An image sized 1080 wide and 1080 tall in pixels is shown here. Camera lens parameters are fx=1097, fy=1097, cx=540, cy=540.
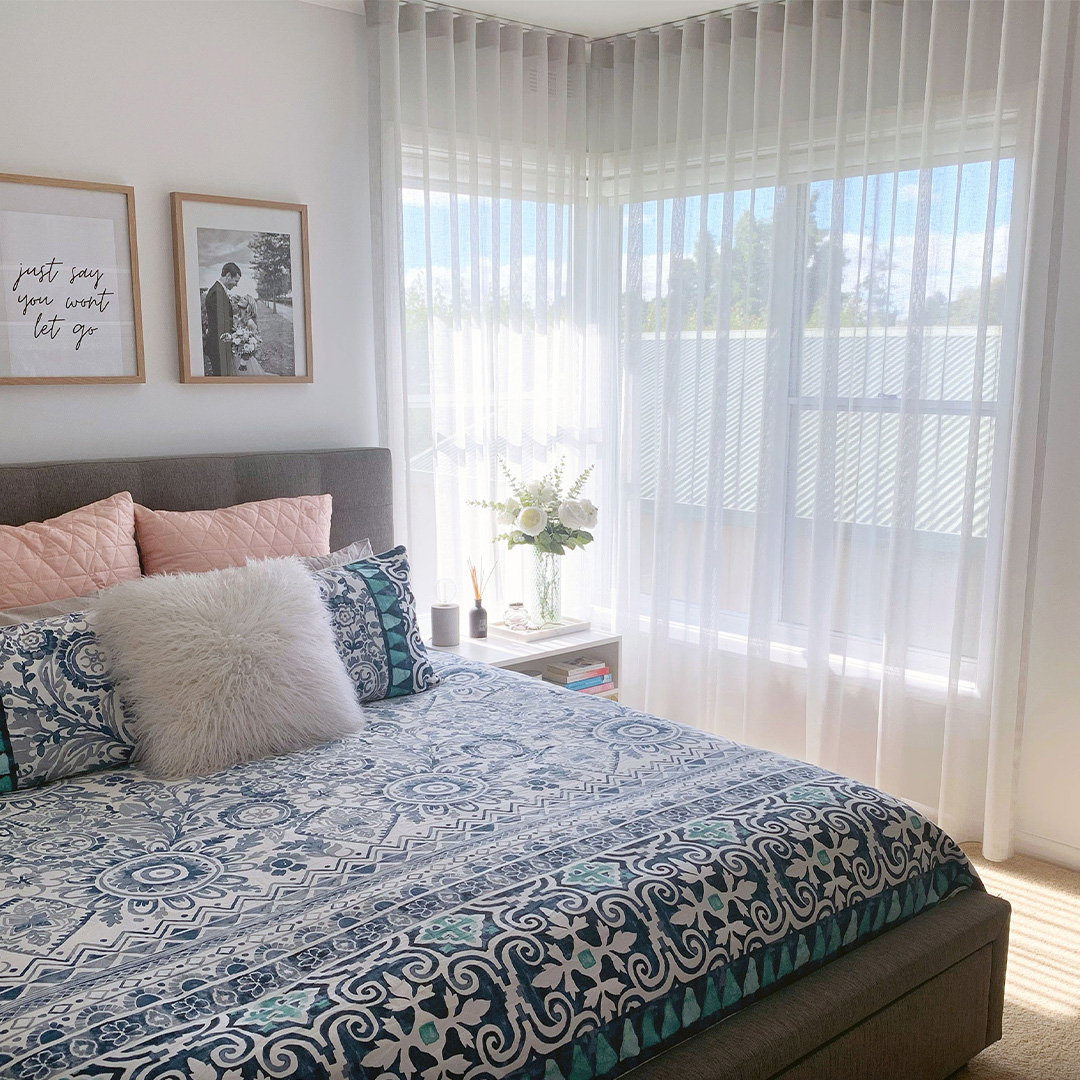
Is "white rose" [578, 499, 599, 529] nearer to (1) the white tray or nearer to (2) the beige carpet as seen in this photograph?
(1) the white tray

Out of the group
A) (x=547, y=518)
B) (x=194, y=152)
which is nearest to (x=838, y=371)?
(x=547, y=518)

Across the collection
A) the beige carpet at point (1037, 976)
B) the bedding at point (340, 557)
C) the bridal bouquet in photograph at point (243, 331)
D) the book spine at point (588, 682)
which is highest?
the bridal bouquet in photograph at point (243, 331)

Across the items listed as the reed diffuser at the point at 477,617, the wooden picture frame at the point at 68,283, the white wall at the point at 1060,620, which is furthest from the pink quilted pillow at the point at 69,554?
the white wall at the point at 1060,620

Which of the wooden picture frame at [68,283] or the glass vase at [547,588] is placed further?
the glass vase at [547,588]

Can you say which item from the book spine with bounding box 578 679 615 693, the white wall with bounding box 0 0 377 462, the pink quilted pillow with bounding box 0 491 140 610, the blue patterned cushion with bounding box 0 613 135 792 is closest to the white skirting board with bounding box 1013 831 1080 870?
the book spine with bounding box 578 679 615 693

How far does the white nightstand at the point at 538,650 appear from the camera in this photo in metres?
3.62

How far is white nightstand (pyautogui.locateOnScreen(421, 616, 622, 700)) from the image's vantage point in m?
3.62

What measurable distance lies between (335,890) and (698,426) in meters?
2.61

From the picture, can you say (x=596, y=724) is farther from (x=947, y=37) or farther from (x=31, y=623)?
(x=947, y=37)

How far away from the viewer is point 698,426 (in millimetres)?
4070

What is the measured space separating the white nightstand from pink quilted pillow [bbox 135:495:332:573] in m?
0.57

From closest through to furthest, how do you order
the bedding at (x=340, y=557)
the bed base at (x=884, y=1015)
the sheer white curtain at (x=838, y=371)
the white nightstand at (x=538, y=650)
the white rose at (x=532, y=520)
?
the bed base at (x=884, y=1015) → the bedding at (x=340, y=557) → the sheer white curtain at (x=838, y=371) → the white nightstand at (x=538, y=650) → the white rose at (x=532, y=520)

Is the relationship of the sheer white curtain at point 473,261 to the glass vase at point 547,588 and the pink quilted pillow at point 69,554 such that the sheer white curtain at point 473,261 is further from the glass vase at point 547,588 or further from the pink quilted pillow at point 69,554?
the pink quilted pillow at point 69,554

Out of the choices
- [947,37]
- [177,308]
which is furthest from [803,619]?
[177,308]
